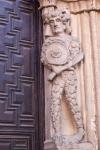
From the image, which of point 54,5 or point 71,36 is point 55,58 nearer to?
point 71,36

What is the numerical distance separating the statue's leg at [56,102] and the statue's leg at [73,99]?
0.05 metres

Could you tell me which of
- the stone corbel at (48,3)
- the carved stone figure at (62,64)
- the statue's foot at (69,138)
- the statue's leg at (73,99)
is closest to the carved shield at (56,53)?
the carved stone figure at (62,64)

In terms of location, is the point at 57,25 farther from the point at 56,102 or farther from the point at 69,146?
the point at 69,146

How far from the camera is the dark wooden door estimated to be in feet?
8.55

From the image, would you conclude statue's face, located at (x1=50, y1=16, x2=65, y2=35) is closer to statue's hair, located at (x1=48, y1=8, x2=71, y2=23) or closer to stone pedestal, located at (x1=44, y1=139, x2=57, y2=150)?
statue's hair, located at (x1=48, y1=8, x2=71, y2=23)

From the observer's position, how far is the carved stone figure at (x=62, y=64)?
2562 mm

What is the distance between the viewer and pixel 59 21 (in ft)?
8.95

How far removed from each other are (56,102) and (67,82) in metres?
0.16

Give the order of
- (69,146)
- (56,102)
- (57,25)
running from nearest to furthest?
(69,146) < (56,102) < (57,25)

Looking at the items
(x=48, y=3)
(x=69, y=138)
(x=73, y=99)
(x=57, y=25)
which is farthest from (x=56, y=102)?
(x=48, y=3)

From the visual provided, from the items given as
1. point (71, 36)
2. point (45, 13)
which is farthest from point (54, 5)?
point (71, 36)

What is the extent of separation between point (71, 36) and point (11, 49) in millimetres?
434

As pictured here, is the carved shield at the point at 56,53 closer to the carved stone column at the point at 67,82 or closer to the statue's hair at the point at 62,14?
the carved stone column at the point at 67,82

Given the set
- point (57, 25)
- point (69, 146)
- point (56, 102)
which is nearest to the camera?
point (69, 146)
